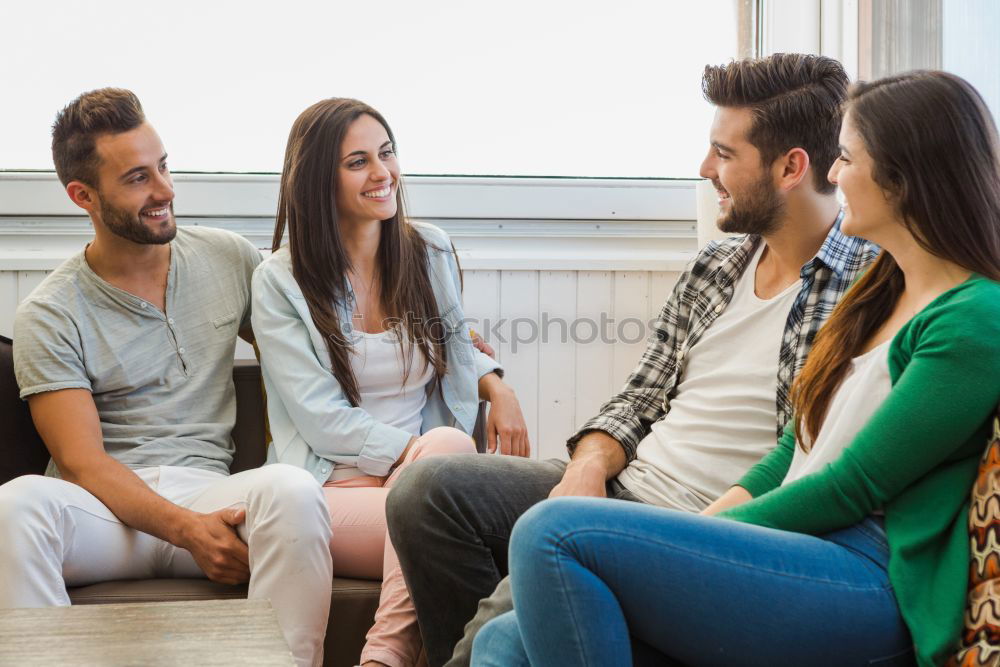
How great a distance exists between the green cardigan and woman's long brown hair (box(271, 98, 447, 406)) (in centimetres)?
107

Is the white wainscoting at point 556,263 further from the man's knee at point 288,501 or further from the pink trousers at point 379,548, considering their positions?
the man's knee at point 288,501

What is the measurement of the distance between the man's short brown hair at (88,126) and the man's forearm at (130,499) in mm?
583

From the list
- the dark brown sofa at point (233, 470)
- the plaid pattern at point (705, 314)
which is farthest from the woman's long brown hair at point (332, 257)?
the plaid pattern at point (705, 314)

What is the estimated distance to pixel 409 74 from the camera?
2.83m

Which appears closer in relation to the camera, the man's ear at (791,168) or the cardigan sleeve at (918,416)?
the cardigan sleeve at (918,416)

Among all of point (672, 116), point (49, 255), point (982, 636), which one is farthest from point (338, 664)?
point (672, 116)

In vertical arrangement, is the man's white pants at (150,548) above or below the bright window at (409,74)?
below

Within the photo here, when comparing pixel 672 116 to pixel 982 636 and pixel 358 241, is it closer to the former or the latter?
pixel 358 241

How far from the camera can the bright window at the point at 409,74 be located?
2.73 meters

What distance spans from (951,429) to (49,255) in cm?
222

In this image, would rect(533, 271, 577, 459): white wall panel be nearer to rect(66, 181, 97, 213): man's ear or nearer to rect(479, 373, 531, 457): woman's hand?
rect(479, 373, 531, 457): woman's hand

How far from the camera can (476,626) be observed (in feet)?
4.90

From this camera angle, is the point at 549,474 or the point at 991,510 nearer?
the point at 991,510

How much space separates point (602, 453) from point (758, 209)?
480 millimetres
